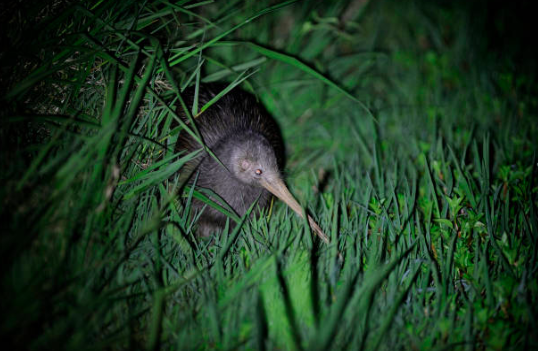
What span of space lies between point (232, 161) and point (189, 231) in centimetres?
49

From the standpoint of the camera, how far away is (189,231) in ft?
6.35

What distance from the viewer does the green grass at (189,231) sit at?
1312mm

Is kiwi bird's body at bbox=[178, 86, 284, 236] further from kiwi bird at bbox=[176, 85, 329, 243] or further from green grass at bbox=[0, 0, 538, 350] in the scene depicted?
green grass at bbox=[0, 0, 538, 350]

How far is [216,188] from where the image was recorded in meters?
2.26

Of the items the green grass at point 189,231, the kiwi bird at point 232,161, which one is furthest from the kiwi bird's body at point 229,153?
the green grass at point 189,231

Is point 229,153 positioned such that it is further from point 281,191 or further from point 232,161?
point 281,191

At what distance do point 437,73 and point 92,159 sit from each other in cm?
333

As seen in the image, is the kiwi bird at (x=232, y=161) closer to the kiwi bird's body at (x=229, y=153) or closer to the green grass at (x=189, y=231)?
the kiwi bird's body at (x=229, y=153)

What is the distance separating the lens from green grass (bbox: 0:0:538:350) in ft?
4.31

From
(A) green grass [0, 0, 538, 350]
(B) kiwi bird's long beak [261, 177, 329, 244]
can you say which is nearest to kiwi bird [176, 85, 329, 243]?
(B) kiwi bird's long beak [261, 177, 329, 244]

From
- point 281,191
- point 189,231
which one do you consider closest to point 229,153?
point 281,191

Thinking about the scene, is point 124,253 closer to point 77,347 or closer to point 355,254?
point 77,347

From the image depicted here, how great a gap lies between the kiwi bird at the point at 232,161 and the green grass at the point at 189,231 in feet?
0.49

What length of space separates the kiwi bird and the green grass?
0.15 m
